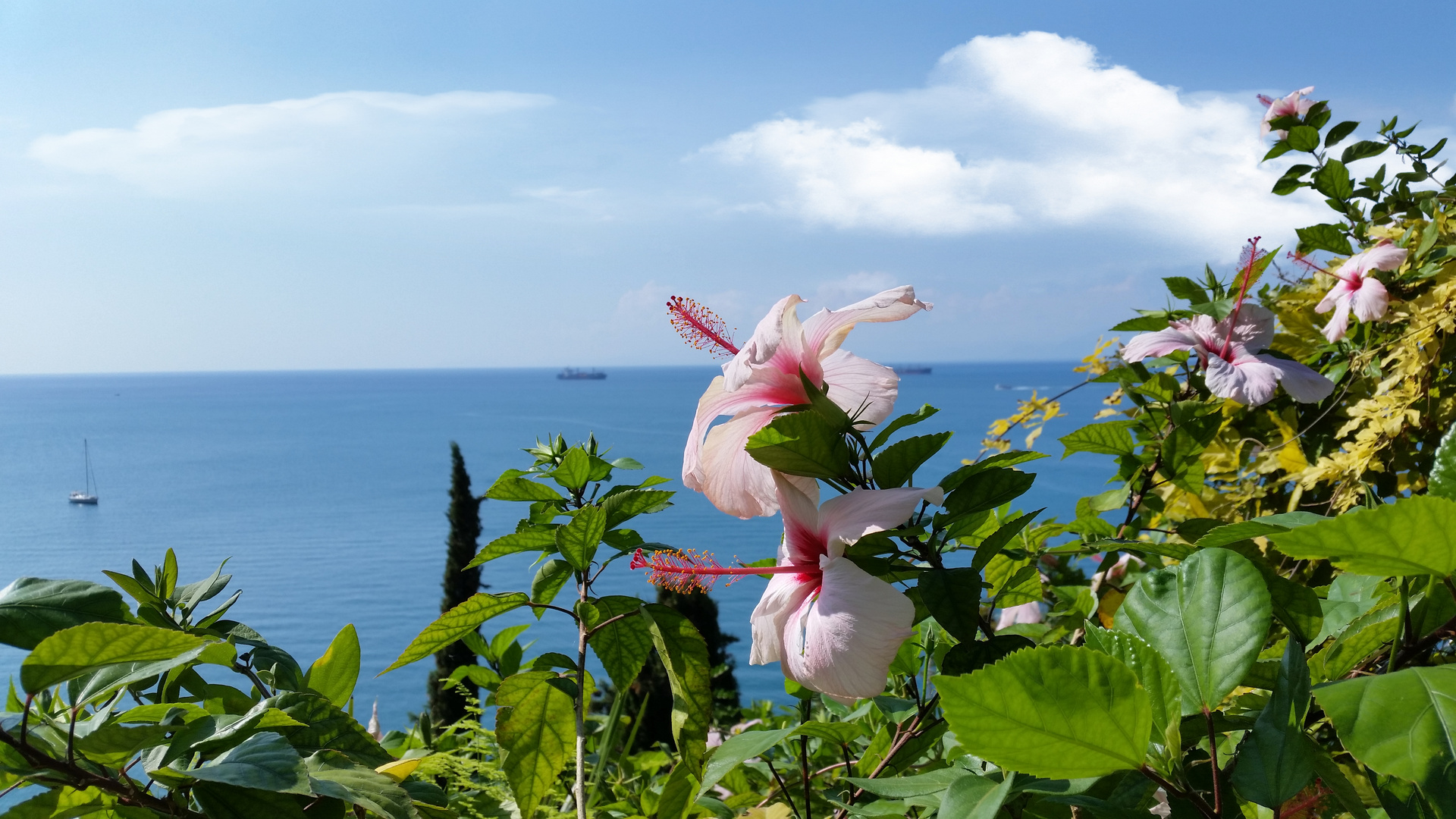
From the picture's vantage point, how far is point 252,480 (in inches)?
1577

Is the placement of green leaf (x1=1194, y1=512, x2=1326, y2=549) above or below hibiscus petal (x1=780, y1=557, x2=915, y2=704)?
above

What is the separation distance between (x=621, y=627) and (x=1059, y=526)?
0.53 m

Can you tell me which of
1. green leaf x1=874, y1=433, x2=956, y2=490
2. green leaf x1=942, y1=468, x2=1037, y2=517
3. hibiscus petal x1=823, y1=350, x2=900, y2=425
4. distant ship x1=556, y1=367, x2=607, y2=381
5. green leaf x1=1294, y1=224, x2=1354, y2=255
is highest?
distant ship x1=556, y1=367, x2=607, y2=381

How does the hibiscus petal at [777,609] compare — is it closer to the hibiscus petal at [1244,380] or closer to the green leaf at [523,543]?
the green leaf at [523,543]

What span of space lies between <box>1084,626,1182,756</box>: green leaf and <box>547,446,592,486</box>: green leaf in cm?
64

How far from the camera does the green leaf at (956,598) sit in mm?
507

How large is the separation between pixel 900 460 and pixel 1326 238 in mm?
1491

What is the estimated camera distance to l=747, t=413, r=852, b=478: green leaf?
1.73 ft

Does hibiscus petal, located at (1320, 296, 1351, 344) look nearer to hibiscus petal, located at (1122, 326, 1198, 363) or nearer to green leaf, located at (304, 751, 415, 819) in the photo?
hibiscus petal, located at (1122, 326, 1198, 363)

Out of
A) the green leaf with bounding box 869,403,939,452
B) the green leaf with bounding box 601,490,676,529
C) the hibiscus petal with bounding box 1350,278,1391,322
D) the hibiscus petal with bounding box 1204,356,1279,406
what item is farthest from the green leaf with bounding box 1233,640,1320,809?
the hibiscus petal with bounding box 1350,278,1391,322

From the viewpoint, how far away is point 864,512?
1.70 ft

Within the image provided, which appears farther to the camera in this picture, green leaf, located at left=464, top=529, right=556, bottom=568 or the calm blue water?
the calm blue water

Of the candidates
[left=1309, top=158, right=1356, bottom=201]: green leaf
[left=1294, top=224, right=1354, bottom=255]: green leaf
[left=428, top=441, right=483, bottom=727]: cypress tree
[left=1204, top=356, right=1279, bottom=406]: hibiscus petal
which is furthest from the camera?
[left=428, top=441, right=483, bottom=727]: cypress tree

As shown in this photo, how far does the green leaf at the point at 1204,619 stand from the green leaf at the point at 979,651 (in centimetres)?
7
